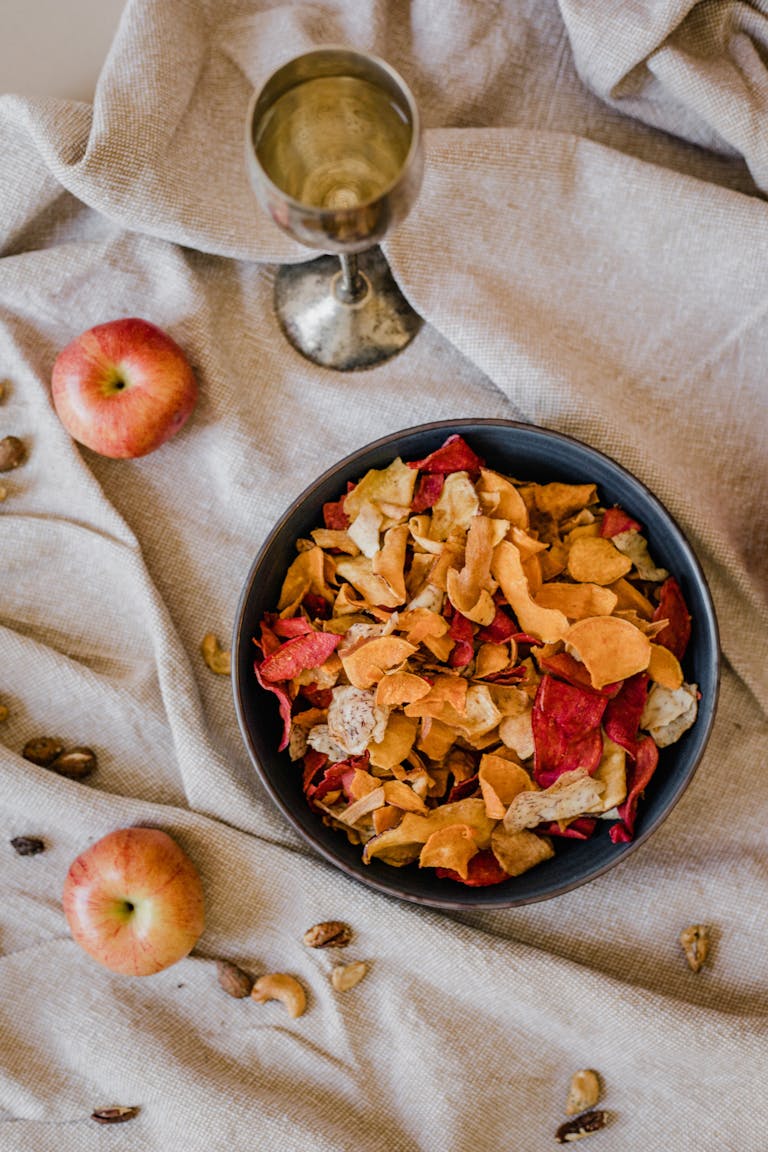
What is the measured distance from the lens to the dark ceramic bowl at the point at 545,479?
1.02 metres

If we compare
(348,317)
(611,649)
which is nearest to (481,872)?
(611,649)

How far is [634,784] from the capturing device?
103cm

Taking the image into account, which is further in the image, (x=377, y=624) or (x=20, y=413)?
(x=20, y=413)

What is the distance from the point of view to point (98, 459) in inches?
49.2

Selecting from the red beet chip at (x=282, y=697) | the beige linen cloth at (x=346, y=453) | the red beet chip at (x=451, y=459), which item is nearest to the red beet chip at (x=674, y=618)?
the beige linen cloth at (x=346, y=453)

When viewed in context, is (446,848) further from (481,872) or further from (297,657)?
(297,657)

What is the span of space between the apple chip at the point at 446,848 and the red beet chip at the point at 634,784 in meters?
0.15

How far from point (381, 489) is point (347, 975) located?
0.54 meters

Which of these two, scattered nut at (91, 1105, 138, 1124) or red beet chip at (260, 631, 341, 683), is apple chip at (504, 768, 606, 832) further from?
scattered nut at (91, 1105, 138, 1124)

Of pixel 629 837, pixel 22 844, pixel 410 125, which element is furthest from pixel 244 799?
pixel 410 125

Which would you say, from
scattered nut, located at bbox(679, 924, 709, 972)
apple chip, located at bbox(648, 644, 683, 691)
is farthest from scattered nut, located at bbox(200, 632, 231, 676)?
scattered nut, located at bbox(679, 924, 709, 972)

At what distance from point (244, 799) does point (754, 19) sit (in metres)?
1.05

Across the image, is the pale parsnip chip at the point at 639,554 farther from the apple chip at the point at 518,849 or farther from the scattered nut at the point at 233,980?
the scattered nut at the point at 233,980

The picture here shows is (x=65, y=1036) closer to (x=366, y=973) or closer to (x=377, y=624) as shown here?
(x=366, y=973)
